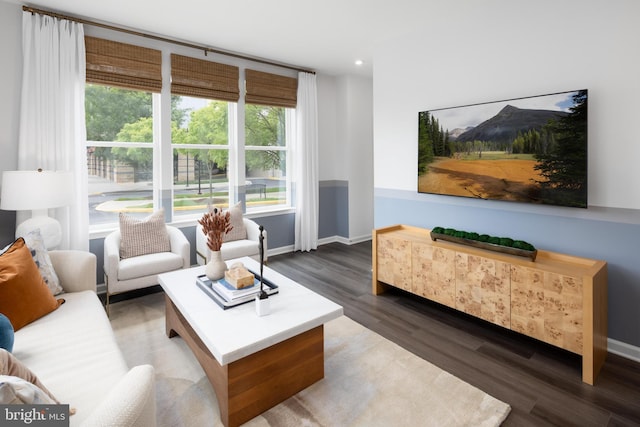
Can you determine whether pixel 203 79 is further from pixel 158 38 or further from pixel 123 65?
pixel 123 65

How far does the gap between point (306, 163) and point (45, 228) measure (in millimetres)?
3226

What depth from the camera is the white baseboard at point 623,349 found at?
7.78 ft

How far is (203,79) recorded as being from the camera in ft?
13.9

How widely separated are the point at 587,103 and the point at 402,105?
1.75m

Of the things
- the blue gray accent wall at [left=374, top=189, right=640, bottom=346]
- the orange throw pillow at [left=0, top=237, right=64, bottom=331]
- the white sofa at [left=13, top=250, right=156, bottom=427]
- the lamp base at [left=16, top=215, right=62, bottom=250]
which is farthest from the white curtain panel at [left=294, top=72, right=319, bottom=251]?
the orange throw pillow at [left=0, top=237, right=64, bottom=331]

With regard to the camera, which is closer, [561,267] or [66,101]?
[561,267]

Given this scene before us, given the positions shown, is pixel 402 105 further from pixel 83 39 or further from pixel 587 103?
pixel 83 39

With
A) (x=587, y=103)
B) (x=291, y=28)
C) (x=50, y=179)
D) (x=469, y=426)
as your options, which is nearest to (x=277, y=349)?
(x=469, y=426)

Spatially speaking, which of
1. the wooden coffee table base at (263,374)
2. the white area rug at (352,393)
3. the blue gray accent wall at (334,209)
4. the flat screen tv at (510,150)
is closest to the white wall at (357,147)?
the blue gray accent wall at (334,209)

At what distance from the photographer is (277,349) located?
190 centimetres

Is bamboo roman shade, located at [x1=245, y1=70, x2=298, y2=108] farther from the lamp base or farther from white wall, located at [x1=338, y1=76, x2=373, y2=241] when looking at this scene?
the lamp base

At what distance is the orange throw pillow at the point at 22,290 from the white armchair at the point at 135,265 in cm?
94

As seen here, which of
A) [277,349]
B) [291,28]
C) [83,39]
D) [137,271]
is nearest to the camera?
[277,349]

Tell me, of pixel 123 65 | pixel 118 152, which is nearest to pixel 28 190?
pixel 118 152
